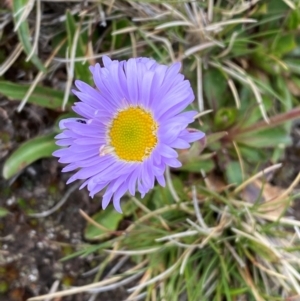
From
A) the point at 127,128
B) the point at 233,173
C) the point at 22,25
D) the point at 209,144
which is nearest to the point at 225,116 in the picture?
the point at 209,144

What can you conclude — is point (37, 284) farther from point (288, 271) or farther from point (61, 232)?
point (288, 271)

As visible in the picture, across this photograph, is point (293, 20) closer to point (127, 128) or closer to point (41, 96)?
point (127, 128)

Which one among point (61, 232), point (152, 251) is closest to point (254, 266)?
point (152, 251)

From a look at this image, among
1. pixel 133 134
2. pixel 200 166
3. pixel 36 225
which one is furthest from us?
pixel 36 225

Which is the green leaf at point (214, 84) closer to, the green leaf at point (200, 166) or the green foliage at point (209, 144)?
the green foliage at point (209, 144)

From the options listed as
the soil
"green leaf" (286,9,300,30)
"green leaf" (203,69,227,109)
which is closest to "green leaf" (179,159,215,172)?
"green leaf" (203,69,227,109)

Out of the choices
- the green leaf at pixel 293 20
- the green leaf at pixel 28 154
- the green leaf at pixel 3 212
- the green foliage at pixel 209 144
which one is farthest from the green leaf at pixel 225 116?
the green leaf at pixel 3 212
